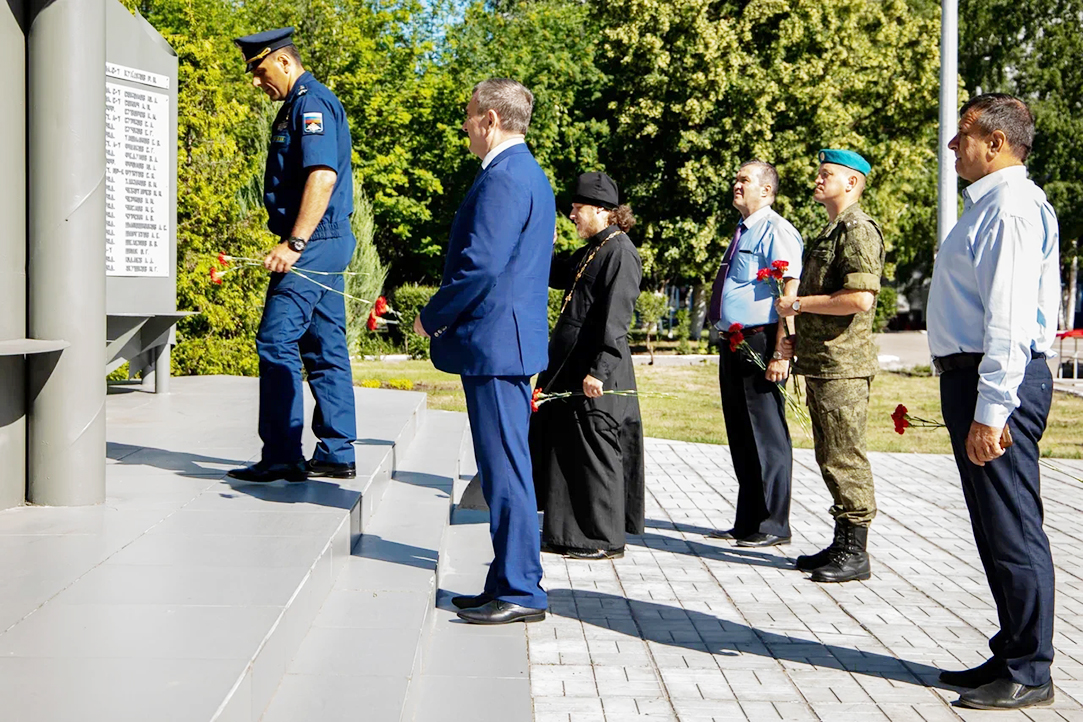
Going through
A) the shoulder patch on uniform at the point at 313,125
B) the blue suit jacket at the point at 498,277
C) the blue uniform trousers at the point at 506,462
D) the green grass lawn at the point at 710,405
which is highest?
the shoulder patch on uniform at the point at 313,125

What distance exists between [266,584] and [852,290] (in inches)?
123

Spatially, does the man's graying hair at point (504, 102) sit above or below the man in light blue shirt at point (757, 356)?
above

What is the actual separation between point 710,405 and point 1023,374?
38.7ft

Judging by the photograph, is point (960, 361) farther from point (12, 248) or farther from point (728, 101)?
point (728, 101)

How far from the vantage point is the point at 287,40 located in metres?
5.95

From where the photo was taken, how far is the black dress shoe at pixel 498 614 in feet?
15.5

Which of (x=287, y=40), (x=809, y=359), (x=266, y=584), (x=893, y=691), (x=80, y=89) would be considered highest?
(x=287, y=40)

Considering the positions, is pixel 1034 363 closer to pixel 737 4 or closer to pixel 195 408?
pixel 195 408

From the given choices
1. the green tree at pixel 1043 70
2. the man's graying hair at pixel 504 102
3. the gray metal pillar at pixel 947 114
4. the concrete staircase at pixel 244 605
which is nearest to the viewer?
the concrete staircase at pixel 244 605

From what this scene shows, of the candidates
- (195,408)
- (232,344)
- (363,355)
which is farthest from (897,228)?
(195,408)

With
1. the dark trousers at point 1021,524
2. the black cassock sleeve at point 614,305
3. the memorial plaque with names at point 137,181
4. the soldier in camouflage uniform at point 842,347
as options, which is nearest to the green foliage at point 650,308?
the memorial plaque with names at point 137,181

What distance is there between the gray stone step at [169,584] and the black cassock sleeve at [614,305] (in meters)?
1.37

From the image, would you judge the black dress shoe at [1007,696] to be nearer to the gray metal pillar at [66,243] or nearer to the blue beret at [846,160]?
the blue beret at [846,160]

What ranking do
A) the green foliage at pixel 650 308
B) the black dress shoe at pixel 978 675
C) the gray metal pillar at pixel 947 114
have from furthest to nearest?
the green foliage at pixel 650 308 → the gray metal pillar at pixel 947 114 → the black dress shoe at pixel 978 675
